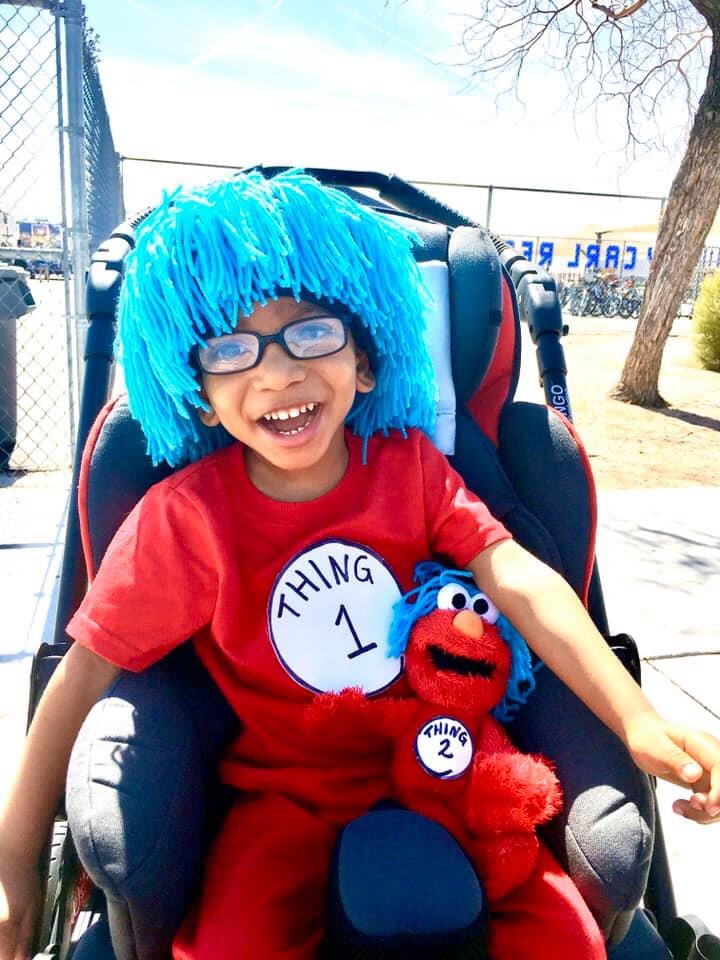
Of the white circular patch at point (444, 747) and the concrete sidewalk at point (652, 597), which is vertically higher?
the white circular patch at point (444, 747)

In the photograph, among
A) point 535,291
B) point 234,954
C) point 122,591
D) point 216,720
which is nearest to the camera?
point 234,954

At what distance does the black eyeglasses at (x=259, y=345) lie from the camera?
133cm

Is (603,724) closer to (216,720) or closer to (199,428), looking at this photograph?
(216,720)

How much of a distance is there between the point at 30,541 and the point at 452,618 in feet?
9.29

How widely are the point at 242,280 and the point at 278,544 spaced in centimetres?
46

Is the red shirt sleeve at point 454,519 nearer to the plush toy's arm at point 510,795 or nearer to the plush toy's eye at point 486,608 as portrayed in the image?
the plush toy's eye at point 486,608

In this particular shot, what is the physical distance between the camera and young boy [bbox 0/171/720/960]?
4.18ft

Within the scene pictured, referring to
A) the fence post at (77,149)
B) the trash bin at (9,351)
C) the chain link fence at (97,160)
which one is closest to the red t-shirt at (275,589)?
the fence post at (77,149)

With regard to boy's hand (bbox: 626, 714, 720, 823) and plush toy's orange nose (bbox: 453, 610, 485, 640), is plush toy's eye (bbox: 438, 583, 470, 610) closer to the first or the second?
plush toy's orange nose (bbox: 453, 610, 485, 640)

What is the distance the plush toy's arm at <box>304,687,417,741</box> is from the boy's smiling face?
1.29 feet

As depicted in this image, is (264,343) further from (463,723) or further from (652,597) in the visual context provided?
(652,597)

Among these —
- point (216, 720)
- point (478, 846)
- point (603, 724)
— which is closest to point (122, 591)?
point (216, 720)

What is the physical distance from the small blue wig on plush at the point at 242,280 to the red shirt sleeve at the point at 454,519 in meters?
0.17

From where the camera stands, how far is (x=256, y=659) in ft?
4.61
